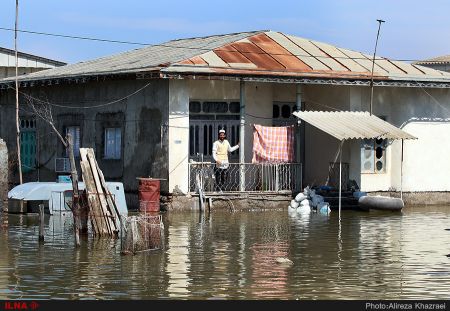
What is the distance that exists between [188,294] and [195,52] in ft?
54.8

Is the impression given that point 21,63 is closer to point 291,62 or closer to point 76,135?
point 76,135

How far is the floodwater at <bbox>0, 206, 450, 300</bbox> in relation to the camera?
49.2 feet

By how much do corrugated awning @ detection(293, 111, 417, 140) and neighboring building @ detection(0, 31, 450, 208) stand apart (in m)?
0.77

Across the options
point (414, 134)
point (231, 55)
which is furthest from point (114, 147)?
point (414, 134)

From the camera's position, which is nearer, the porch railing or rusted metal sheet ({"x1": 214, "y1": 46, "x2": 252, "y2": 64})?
the porch railing

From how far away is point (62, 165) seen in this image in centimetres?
3300

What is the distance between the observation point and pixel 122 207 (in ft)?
84.8

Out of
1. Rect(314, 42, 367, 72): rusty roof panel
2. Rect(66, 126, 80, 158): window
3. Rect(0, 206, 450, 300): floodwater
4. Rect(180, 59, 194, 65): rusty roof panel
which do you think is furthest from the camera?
Rect(66, 126, 80, 158): window

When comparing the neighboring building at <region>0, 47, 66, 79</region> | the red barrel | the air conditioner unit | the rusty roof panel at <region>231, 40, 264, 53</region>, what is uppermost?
the neighboring building at <region>0, 47, 66, 79</region>

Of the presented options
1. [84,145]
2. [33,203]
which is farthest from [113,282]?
[84,145]

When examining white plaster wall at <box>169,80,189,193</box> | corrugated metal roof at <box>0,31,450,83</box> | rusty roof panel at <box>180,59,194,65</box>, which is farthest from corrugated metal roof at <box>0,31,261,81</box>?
white plaster wall at <box>169,80,189,193</box>

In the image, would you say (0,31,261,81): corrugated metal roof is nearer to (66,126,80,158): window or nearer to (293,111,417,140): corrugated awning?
(66,126,80,158): window

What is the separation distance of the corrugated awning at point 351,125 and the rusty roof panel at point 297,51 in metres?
1.42
